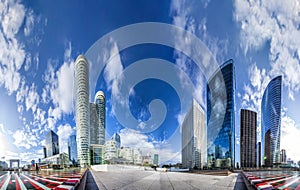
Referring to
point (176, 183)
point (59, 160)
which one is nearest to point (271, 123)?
point (176, 183)

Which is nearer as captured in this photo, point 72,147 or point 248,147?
point 72,147

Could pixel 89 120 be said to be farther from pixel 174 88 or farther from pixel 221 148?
pixel 221 148

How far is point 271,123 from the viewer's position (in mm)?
30766

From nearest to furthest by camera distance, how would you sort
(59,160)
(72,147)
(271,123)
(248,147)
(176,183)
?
1. (176,183)
2. (72,147)
3. (271,123)
4. (248,147)
5. (59,160)

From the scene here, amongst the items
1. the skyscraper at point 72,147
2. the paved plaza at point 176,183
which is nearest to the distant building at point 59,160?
the skyscraper at point 72,147

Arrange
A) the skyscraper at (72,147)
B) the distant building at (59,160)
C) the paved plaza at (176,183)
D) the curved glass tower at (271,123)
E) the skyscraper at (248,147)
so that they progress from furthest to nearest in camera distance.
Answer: the distant building at (59,160) → the skyscraper at (248,147) → the curved glass tower at (271,123) → the skyscraper at (72,147) → the paved plaza at (176,183)

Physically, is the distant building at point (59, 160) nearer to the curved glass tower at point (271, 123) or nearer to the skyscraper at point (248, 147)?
the skyscraper at point (248, 147)

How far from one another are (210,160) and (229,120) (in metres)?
12.4

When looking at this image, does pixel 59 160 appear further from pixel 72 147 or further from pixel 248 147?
pixel 248 147

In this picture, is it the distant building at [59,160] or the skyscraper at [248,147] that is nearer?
the skyscraper at [248,147]

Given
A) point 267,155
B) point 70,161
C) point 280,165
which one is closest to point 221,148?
point 267,155

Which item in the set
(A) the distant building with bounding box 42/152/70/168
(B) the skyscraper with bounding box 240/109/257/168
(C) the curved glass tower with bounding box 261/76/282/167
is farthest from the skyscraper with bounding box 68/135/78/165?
(B) the skyscraper with bounding box 240/109/257/168

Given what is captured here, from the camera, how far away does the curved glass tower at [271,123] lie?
26766 mm

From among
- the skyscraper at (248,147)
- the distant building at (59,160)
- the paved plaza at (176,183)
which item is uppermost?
the paved plaza at (176,183)
